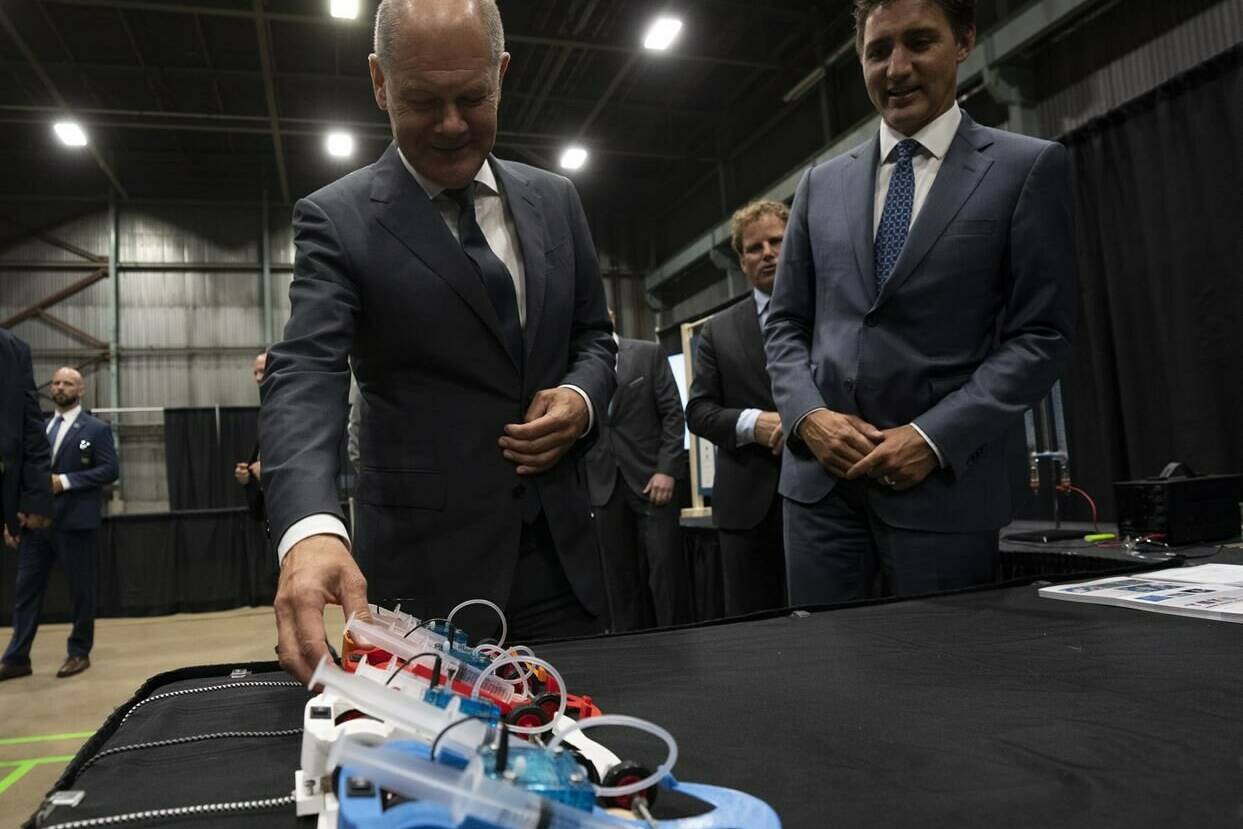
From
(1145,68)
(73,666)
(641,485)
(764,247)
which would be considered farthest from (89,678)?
(1145,68)

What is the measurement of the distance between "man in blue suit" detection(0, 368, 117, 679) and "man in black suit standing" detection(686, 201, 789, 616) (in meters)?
3.22

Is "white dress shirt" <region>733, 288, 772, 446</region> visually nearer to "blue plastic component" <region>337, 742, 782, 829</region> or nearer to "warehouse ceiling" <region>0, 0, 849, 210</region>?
Result: "blue plastic component" <region>337, 742, 782, 829</region>

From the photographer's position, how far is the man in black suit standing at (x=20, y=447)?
3.08m

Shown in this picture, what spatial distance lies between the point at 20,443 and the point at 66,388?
185 centimetres

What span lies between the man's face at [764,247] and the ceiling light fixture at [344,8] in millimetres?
4936

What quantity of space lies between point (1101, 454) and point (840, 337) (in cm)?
341

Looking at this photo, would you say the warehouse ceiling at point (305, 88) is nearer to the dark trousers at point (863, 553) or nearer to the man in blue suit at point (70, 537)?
the man in blue suit at point (70, 537)

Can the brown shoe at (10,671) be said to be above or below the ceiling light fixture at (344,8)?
below

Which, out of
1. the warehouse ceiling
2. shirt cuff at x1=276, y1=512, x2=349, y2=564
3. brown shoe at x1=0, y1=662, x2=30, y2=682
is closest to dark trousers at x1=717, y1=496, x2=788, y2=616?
shirt cuff at x1=276, y1=512, x2=349, y2=564

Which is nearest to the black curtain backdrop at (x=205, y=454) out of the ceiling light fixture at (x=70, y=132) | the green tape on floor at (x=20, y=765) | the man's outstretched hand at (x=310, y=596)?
the ceiling light fixture at (x=70, y=132)

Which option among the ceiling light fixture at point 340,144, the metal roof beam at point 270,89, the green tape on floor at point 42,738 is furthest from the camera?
the ceiling light fixture at point 340,144

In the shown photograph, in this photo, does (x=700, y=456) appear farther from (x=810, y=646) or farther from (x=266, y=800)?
(x=266, y=800)

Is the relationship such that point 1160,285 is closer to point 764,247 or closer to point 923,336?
point 764,247

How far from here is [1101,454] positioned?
4086 millimetres
